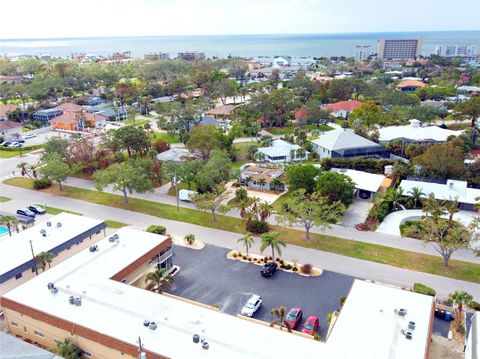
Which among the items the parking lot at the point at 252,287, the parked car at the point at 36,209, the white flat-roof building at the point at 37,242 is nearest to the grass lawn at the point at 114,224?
the white flat-roof building at the point at 37,242

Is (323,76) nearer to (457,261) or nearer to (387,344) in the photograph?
(457,261)

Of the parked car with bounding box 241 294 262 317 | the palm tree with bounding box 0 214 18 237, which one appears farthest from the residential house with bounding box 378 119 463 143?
the palm tree with bounding box 0 214 18 237

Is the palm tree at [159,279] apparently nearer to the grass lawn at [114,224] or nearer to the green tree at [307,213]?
the green tree at [307,213]

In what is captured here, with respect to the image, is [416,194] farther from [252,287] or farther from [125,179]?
[125,179]

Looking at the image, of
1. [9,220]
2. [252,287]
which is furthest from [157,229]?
[9,220]

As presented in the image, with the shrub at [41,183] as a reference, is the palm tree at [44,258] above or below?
above

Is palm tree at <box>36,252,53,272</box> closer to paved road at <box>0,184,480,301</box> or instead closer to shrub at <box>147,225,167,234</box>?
shrub at <box>147,225,167,234</box>
